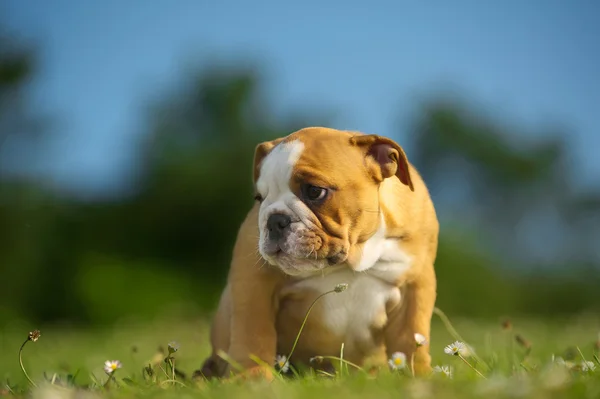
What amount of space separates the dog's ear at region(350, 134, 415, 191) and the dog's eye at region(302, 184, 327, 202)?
31 cm

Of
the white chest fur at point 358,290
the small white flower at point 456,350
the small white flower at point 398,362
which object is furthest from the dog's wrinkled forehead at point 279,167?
the small white flower at point 456,350

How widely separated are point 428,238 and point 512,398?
70.7 inches

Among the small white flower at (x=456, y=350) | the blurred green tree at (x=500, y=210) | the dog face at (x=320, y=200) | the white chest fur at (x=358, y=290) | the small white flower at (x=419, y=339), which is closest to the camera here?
the small white flower at (x=456, y=350)

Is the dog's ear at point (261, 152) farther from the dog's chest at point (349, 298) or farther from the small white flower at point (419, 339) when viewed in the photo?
the small white flower at point (419, 339)

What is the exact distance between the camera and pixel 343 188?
361 cm

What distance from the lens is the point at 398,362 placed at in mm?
3570

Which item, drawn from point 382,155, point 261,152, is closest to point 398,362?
point 382,155

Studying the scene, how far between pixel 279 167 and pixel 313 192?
8.2 inches

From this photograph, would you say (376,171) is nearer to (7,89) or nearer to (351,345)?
(351,345)

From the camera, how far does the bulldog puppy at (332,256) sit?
3.60m

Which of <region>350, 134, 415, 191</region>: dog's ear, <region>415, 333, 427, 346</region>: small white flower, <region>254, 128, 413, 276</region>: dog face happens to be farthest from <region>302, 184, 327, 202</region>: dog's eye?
<region>415, 333, 427, 346</region>: small white flower

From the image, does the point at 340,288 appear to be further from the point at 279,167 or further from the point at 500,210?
the point at 500,210

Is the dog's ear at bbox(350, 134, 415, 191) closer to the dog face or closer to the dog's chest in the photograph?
the dog face

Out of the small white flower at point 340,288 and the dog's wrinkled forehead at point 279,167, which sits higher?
the dog's wrinkled forehead at point 279,167
